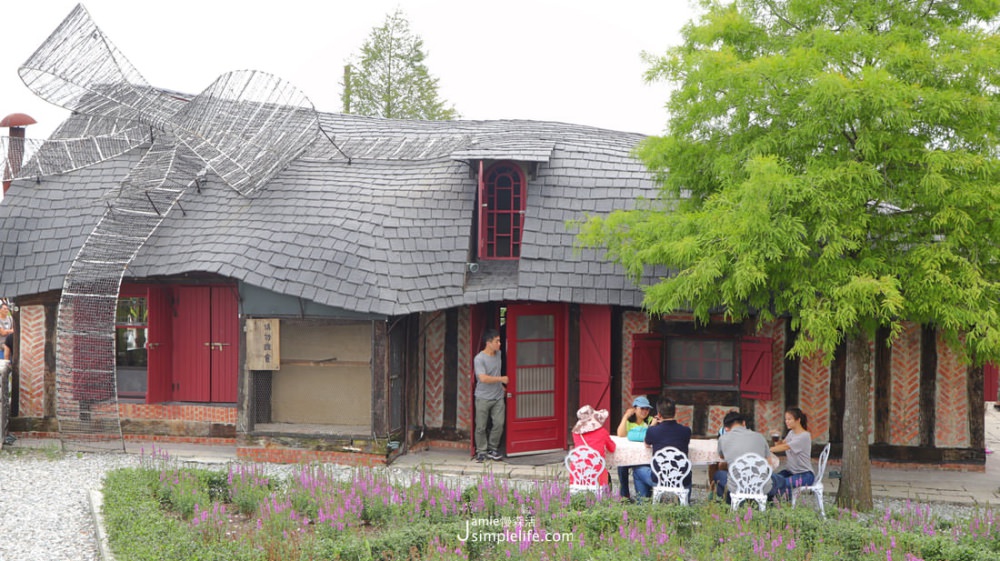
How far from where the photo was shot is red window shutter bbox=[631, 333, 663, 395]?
38.0 feet

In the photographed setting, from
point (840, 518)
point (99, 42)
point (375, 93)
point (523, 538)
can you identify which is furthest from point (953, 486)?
point (375, 93)

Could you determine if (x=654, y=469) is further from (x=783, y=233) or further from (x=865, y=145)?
(x=865, y=145)

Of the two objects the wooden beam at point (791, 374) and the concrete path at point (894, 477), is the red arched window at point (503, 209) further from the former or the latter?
the wooden beam at point (791, 374)

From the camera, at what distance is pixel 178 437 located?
41.5ft

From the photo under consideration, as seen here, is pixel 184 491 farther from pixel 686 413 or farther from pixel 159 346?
pixel 686 413

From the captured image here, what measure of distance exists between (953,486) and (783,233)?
4803 millimetres

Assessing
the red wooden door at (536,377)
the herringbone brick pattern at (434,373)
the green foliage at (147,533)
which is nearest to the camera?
the green foliage at (147,533)

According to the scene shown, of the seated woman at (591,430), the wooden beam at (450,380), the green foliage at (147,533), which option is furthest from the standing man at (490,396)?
the green foliage at (147,533)

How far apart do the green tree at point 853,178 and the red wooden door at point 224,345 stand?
21.5 feet

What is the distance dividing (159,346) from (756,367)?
326 inches

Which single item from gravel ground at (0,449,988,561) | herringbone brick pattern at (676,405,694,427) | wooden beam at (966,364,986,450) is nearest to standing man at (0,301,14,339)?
gravel ground at (0,449,988,561)

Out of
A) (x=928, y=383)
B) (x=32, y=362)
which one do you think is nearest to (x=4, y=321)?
(x=32, y=362)

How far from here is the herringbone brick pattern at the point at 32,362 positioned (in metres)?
12.6

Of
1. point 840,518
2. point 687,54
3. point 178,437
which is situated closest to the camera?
point 840,518
